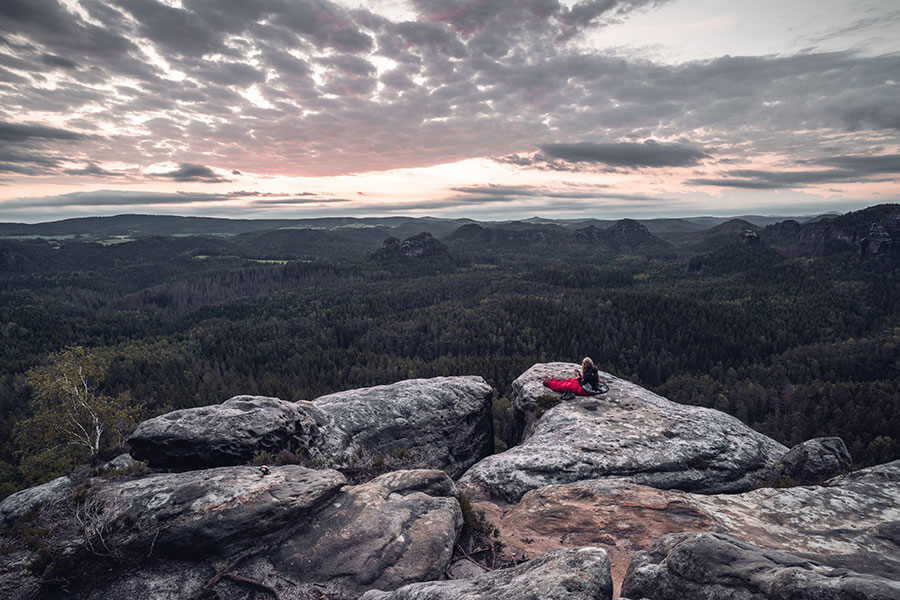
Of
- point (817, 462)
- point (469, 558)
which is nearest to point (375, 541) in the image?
point (469, 558)

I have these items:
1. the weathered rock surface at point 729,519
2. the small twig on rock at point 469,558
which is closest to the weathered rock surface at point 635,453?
the weathered rock surface at point 729,519

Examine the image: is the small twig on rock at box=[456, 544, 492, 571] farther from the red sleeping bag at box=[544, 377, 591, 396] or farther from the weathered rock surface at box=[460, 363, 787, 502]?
the red sleeping bag at box=[544, 377, 591, 396]

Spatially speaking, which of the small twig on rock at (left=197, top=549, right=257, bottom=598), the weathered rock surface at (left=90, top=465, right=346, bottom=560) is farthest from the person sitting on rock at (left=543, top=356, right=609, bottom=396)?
the small twig on rock at (left=197, top=549, right=257, bottom=598)

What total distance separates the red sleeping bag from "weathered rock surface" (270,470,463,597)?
16.4m

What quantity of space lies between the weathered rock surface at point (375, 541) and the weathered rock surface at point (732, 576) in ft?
23.3

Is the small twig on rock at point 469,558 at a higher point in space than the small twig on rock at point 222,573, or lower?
lower

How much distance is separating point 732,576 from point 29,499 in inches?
1097

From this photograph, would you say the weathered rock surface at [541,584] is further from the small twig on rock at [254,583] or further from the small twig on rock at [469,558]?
the small twig on rock at [254,583]

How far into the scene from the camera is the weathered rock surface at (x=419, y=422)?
2692 centimetres

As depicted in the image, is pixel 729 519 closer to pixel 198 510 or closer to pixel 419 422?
pixel 419 422

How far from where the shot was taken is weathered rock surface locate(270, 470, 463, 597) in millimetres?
13227

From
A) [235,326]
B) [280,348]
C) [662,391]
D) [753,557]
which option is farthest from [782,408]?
[235,326]

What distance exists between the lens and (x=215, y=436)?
20.0 m

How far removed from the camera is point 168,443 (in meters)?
19.5
